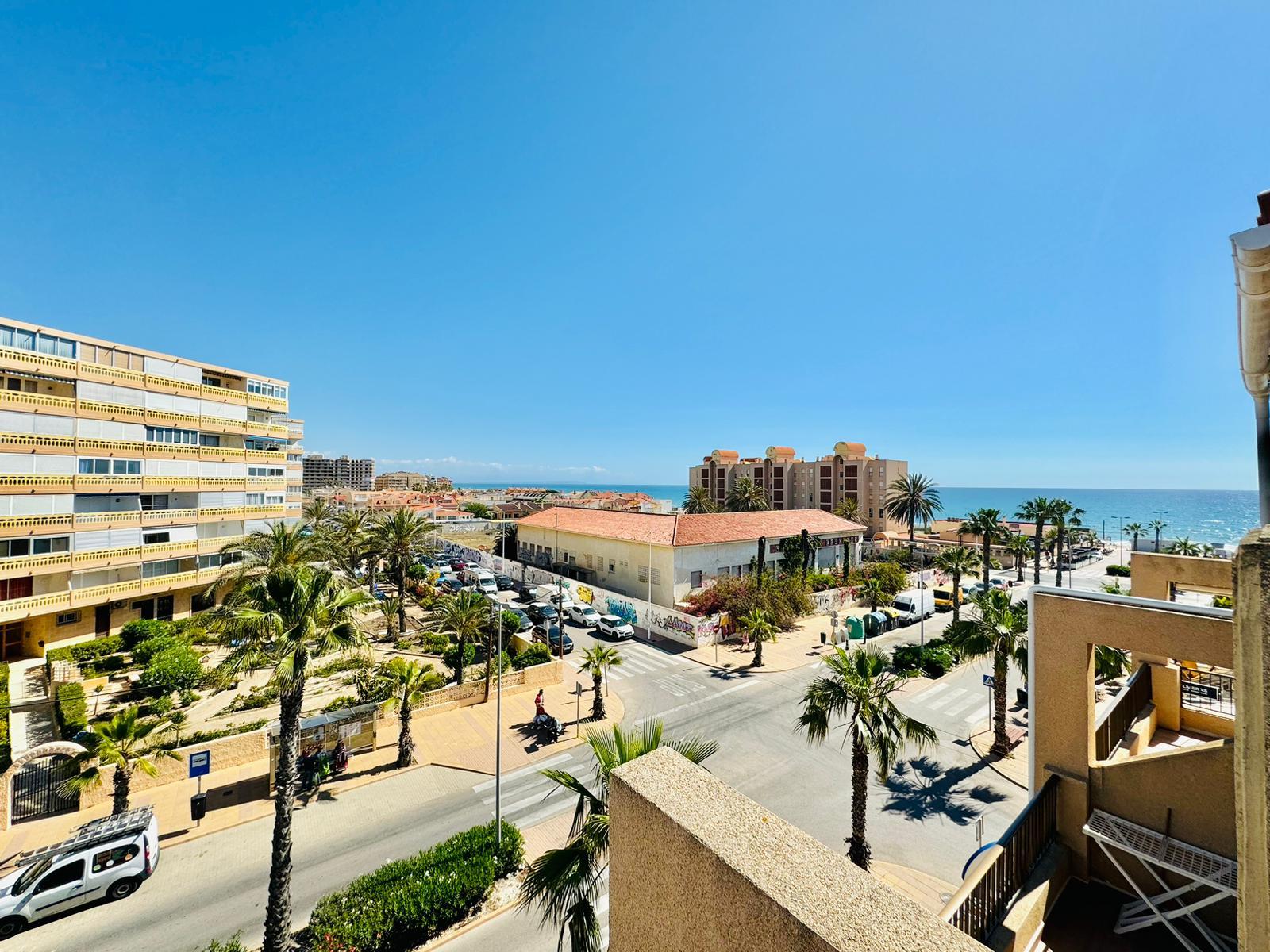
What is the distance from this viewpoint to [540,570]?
1953 inches

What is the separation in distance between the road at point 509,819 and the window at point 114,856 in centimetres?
87

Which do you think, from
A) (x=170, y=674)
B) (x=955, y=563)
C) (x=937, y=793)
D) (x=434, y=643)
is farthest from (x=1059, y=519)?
(x=170, y=674)

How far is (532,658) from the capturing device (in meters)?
25.9

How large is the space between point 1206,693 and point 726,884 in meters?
13.1

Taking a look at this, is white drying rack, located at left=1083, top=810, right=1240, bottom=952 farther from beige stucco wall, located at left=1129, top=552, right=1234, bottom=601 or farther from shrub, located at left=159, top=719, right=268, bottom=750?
shrub, located at left=159, top=719, right=268, bottom=750

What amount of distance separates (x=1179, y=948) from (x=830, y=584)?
37.4 meters

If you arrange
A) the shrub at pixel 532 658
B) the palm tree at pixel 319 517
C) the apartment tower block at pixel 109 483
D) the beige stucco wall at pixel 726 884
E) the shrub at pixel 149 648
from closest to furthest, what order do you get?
1. the beige stucco wall at pixel 726 884
2. the apartment tower block at pixel 109 483
3. the shrub at pixel 149 648
4. the shrub at pixel 532 658
5. the palm tree at pixel 319 517

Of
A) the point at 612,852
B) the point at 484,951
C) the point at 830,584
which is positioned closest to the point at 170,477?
the point at 484,951

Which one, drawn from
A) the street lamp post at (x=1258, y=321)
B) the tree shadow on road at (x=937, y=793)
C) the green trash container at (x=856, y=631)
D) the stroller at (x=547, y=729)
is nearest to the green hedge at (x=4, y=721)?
the stroller at (x=547, y=729)

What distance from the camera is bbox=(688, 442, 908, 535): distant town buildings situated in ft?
262

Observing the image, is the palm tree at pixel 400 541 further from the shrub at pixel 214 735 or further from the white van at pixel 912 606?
the white van at pixel 912 606

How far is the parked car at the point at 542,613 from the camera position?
34250 mm

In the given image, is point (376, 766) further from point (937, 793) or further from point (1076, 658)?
point (1076, 658)

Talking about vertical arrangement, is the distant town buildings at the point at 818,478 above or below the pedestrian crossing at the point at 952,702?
above
